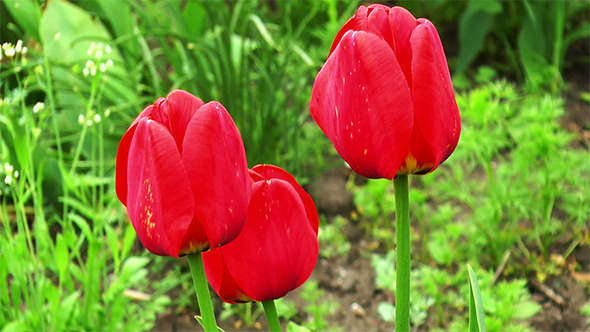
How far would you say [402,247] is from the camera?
2.16ft

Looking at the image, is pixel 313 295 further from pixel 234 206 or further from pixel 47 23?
pixel 47 23

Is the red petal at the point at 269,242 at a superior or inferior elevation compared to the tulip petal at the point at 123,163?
inferior

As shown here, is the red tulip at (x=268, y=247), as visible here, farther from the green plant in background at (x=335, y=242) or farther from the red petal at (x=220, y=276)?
the green plant in background at (x=335, y=242)

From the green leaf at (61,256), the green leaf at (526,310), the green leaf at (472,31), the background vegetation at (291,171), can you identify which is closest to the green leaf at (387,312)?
the background vegetation at (291,171)

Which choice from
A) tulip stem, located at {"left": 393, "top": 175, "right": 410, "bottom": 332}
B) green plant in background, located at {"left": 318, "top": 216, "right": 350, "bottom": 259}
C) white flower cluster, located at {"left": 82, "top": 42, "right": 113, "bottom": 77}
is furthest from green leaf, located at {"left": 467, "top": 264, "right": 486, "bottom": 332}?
green plant in background, located at {"left": 318, "top": 216, "right": 350, "bottom": 259}

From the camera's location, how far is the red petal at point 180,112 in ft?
2.03

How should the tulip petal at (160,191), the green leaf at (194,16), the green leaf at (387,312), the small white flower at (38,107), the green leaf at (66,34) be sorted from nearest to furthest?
1. the tulip petal at (160,191)
2. the small white flower at (38,107)
3. the green leaf at (387,312)
4. the green leaf at (66,34)
5. the green leaf at (194,16)

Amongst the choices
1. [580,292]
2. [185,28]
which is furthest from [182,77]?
[580,292]

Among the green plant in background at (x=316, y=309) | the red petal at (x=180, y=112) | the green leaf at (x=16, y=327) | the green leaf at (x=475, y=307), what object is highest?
the red petal at (x=180, y=112)

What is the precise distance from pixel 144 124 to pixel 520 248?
1558mm

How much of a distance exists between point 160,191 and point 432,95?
0.78 ft

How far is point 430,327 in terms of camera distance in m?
1.79

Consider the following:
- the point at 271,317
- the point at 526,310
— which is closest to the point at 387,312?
the point at 526,310

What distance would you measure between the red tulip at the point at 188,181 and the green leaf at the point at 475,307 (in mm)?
222
